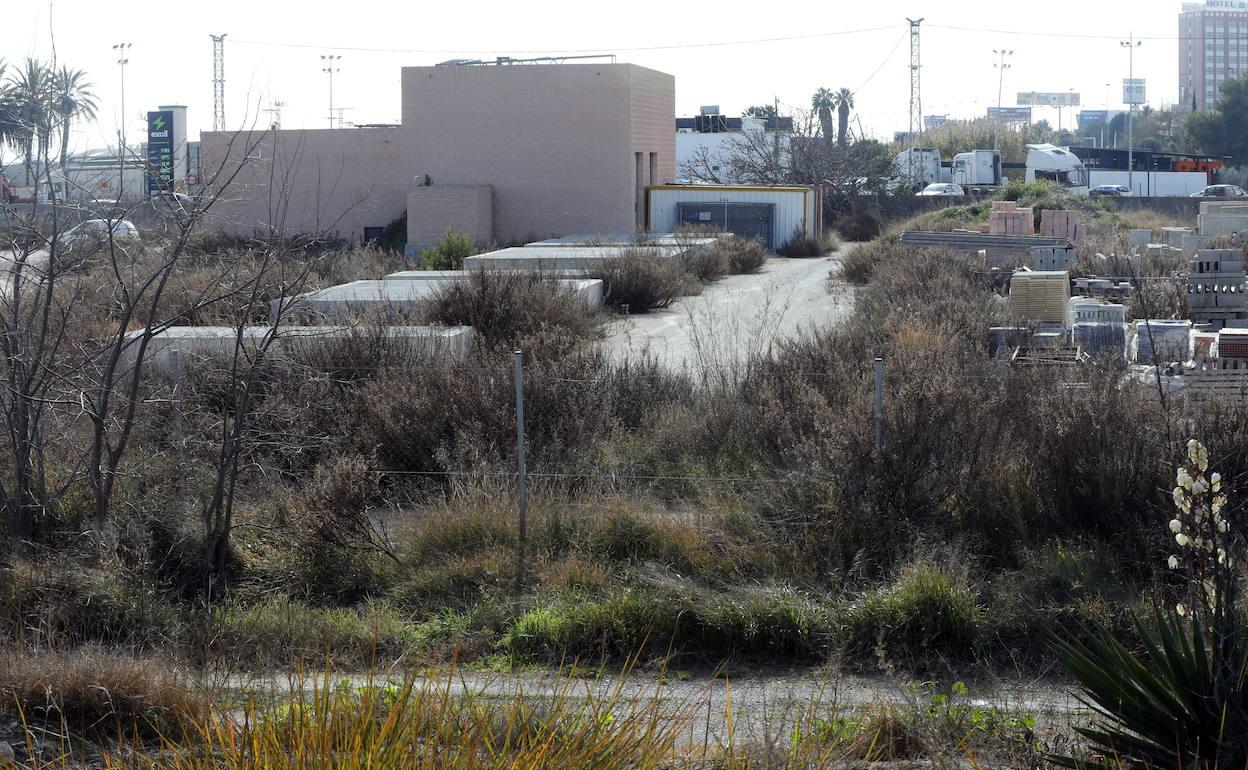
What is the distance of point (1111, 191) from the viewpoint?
212 ft

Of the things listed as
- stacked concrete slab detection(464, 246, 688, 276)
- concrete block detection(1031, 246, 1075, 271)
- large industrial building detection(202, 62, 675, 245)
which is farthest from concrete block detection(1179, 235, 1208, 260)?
large industrial building detection(202, 62, 675, 245)

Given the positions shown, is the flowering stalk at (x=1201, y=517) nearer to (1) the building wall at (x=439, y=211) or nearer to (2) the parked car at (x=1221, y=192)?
(1) the building wall at (x=439, y=211)

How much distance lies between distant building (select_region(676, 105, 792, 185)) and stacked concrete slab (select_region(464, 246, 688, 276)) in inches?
1162

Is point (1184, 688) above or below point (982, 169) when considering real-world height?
below

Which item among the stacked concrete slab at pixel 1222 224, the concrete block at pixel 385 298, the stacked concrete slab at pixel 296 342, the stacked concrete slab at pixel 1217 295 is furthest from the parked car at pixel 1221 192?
the stacked concrete slab at pixel 296 342

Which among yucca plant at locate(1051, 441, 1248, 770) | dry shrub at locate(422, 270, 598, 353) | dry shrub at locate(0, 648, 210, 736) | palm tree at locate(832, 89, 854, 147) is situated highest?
palm tree at locate(832, 89, 854, 147)

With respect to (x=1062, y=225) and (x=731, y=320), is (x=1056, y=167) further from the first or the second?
(x=731, y=320)

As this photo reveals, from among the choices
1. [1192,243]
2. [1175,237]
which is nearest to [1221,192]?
[1175,237]

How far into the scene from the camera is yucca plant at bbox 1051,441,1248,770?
4.31 meters

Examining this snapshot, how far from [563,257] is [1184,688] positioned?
23.3 m

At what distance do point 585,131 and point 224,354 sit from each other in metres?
31.5

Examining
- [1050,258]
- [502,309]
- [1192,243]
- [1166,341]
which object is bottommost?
[1166,341]

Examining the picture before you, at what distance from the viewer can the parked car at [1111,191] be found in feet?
201

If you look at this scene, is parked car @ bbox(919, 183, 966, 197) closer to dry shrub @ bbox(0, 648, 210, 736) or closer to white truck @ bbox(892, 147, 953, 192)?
white truck @ bbox(892, 147, 953, 192)
